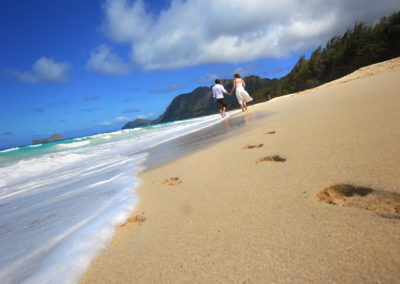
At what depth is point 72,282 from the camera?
1232 mm

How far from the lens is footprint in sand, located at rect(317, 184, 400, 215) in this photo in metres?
1.13

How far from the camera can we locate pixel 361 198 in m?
1.25

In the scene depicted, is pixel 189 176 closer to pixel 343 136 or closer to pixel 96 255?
pixel 96 255

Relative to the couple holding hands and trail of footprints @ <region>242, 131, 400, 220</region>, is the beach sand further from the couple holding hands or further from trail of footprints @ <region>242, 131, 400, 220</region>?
the couple holding hands

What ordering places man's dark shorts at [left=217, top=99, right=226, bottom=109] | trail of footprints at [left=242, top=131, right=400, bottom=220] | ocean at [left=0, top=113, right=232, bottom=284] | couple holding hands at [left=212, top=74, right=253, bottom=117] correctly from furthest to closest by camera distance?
man's dark shorts at [left=217, top=99, right=226, bottom=109] → couple holding hands at [left=212, top=74, right=253, bottom=117] → ocean at [left=0, top=113, right=232, bottom=284] → trail of footprints at [left=242, top=131, right=400, bottom=220]

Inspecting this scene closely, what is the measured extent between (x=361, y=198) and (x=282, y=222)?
476 mm

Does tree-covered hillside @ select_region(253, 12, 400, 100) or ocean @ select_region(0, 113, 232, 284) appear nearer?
ocean @ select_region(0, 113, 232, 284)

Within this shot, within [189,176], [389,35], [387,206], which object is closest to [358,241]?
[387,206]

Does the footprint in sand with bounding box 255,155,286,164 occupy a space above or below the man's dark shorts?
below

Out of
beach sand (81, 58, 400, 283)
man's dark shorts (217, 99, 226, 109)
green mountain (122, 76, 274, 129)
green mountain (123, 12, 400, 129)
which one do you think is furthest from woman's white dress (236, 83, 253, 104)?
green mountain (122, 76, 274, 129)

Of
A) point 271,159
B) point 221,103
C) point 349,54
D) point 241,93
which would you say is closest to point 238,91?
point 241,93

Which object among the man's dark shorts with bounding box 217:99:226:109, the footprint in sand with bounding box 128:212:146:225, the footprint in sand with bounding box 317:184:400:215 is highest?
the man's dark shorts with bounding box 217:99:226:109

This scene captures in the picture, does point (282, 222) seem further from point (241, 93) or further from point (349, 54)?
point (349, 54)

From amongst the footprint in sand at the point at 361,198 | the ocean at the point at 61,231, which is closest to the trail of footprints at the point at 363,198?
the footprint in sand at the point at 361,198
